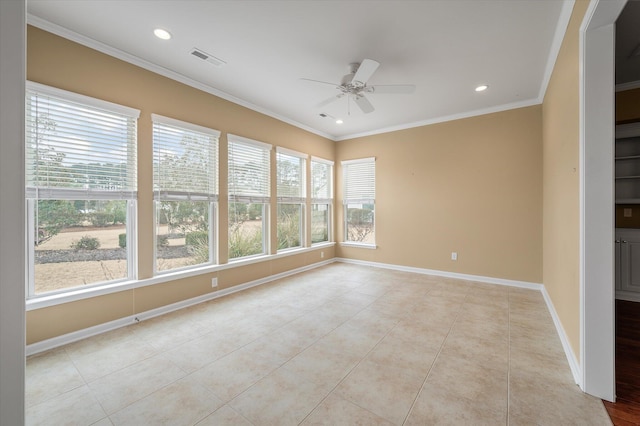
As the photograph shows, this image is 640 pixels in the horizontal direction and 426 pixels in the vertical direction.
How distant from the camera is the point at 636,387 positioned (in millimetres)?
1922

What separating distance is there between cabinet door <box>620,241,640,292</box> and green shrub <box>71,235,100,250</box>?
22.3 ft

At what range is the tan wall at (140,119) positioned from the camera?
2.48m

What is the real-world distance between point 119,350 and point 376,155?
207 inches

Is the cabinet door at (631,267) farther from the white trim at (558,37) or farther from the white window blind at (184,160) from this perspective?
the white window blind at (184,160)

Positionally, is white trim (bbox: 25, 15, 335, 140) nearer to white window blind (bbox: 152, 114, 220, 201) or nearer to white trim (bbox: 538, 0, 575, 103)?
white window blind (bbox: 152, 114, 220, 201)

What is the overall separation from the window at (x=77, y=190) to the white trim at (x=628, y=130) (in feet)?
21.3

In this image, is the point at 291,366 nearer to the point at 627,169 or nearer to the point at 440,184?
the point at 440,184

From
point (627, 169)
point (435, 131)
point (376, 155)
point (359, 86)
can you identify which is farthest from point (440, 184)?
point (359, 86)

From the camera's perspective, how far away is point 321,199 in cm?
604

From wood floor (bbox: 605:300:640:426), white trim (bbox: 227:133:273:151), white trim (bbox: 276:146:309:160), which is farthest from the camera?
white trim (bbox: 276:146:309:160)

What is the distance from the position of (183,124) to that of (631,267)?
6498mm

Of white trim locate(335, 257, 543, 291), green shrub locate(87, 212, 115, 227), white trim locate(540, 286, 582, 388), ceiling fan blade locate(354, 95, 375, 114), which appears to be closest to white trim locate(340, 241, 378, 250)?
white trim locate(335, 257, 543, 291)

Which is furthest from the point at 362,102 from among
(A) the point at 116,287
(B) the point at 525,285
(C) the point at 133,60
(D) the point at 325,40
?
(B) the point at 525,285

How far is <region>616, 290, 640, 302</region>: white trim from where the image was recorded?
3637mm
